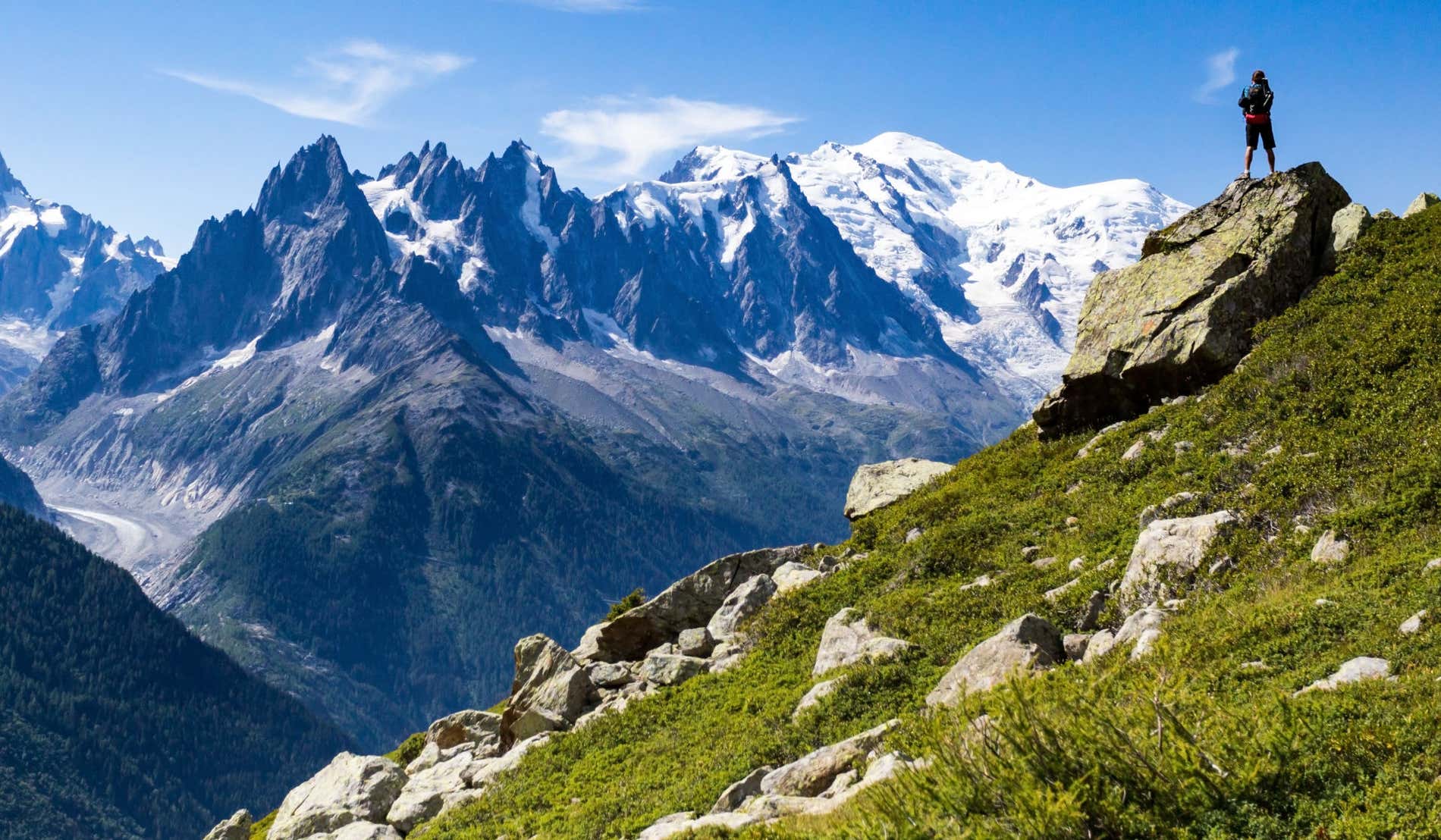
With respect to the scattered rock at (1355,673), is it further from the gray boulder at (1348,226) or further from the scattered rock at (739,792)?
the gray boulder at (1348,226)

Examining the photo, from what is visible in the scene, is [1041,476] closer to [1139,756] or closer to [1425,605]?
[1425,605]

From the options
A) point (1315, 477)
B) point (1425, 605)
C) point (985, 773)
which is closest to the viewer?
point (985, 773)

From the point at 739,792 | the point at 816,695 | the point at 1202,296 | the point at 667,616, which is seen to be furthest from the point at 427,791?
the point at 1202,296

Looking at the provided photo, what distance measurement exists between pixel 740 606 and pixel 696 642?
2075mm

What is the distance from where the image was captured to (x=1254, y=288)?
115 feet

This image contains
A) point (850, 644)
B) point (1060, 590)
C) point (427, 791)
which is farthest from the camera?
point (427, 791)

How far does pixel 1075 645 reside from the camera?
20.8m

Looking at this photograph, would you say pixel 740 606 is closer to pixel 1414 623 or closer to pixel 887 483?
pixel 887 483

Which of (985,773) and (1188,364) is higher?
(1188,364)

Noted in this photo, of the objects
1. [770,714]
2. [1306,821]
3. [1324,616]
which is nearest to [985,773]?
[1306,821]

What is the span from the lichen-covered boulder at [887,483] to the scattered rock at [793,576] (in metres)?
8.06

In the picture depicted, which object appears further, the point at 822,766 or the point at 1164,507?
the point at 1164,507

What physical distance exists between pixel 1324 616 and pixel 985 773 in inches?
310

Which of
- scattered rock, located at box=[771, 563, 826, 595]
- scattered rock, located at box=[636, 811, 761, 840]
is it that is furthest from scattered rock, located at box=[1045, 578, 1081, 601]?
scattered rock, located at box=[771, 563, 826, 595]
